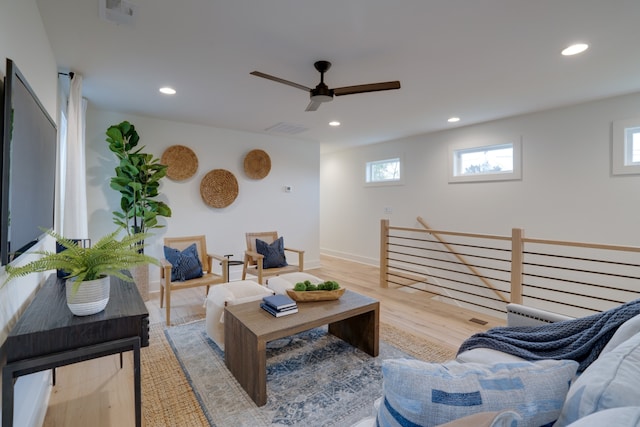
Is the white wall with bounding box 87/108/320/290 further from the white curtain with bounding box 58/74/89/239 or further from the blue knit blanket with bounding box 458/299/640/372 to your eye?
the blue knit blanket with bounding box 458/299/640/372

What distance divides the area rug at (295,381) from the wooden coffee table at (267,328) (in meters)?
0.09

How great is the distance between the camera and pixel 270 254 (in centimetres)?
392

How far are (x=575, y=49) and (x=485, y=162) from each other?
7.43 ft

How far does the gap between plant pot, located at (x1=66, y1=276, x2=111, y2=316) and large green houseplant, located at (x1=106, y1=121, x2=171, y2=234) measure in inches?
87.6

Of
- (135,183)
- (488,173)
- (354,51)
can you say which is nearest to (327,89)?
(354,51)

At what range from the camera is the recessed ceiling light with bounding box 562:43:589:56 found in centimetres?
216

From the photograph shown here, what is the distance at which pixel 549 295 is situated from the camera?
12.3 ft

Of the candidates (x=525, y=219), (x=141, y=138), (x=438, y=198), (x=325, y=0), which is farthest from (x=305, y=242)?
(x=325, y=0)

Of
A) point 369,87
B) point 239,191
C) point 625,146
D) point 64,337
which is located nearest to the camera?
point 64,337

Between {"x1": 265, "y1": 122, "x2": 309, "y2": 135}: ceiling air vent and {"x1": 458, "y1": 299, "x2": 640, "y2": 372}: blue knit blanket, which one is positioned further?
{"x1": 265, "y1": 122, "x2": 309, "y2": 135}: ceiling air vent

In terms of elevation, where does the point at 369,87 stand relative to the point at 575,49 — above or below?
below

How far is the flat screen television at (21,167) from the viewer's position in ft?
3.59

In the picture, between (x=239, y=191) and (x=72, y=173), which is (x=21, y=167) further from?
(x=239, y=191)

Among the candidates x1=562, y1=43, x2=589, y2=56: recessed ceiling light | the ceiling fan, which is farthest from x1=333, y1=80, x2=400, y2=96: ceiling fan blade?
x1=562, y1=43, x2=589, y2=56: recessed ceiling light
